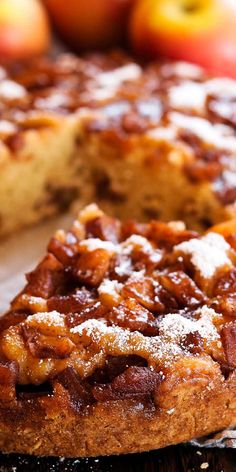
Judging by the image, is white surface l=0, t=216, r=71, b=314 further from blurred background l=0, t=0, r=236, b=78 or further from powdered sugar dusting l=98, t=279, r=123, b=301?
blurred background l=0, t=0, r=236, b=78

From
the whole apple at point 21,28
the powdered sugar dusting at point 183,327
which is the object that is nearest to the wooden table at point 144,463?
the powdered sugar dusting at point 183,327

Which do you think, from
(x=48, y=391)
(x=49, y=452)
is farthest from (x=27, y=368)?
(x=49, y=452)

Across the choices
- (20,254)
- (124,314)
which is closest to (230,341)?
(124,314)

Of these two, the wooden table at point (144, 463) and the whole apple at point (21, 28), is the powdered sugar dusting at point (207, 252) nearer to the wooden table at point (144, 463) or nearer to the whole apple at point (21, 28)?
the wooden table at point (144, 463)

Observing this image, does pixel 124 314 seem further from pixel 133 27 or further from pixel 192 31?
pixel 133 27

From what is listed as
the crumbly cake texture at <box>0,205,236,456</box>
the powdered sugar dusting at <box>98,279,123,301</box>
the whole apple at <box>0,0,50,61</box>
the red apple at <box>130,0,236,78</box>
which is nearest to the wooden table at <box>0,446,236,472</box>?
the crumbly cake texture at <box>0,205,236,456</box>

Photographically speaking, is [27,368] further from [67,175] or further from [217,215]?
[67,175]
